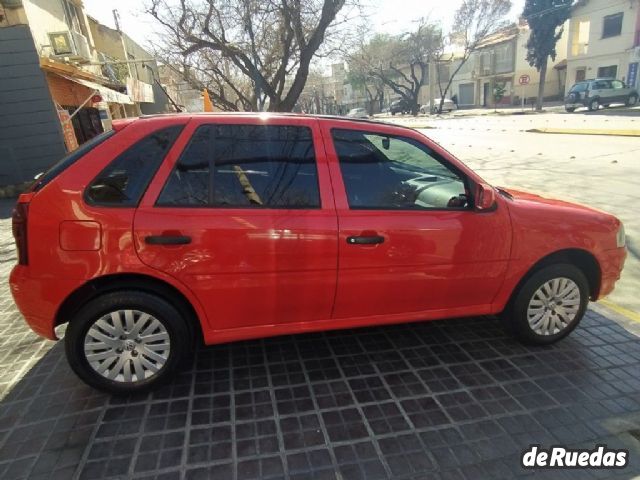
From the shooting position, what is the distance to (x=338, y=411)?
2.66m

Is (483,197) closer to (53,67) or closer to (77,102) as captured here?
(53,67)

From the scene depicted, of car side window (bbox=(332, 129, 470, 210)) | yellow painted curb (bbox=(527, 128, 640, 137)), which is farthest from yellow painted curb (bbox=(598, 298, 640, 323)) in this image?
yellow painted curb (bbox=(527, 128, 640, 137))

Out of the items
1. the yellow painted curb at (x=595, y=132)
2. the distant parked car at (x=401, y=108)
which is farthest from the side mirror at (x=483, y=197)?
the distant parked car at (x=401, y=108)

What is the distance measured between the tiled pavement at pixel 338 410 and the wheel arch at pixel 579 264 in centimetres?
44

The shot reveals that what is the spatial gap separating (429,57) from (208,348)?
47923mm

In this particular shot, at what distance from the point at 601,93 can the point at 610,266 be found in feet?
105

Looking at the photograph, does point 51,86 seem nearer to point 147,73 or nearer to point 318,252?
point 318,252

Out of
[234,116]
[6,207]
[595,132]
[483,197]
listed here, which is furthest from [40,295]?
[595,132]

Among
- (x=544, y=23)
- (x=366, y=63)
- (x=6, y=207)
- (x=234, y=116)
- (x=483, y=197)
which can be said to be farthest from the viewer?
(x=544, y=23)

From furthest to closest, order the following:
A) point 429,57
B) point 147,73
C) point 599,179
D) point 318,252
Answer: point 429,57
point 147,73
point 599,179
point 318,252

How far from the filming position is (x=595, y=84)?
28578 mm

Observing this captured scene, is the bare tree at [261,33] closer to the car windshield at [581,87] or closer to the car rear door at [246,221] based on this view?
the car rear door at [246,221]

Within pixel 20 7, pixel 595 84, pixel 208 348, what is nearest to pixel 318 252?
pixel 208 348

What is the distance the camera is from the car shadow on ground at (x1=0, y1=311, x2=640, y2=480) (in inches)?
89.7
